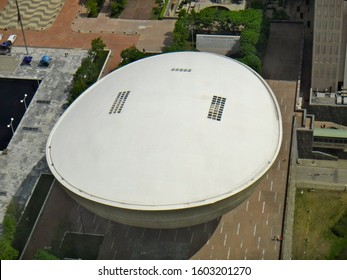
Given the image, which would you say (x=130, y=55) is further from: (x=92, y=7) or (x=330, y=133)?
(x=330, y=133)

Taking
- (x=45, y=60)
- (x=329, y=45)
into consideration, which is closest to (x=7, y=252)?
(x=45, y=60)

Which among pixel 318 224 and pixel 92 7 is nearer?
pixel 318 224

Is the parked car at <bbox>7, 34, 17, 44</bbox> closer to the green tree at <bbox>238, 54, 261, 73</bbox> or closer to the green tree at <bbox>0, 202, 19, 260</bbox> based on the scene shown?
the green tree at <bbox>0, 202, 19, 260</bbox>

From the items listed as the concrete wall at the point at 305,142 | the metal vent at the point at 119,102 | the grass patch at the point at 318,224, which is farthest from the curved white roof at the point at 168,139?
the grass patch at the point at 318,224

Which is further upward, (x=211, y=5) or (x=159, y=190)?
(x=159, y=190)

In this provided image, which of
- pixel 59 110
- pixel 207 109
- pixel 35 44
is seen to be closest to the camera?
pixel 207 109

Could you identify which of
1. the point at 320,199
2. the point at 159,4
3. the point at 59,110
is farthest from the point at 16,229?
the point at 159,4

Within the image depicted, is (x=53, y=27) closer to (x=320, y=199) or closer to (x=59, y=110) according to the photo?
(x=59, y=110)
